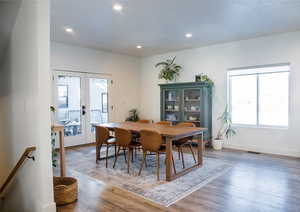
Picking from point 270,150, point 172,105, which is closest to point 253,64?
point 270,150

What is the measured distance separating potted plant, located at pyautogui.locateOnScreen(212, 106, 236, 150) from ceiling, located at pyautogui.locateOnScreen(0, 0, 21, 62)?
188 inches

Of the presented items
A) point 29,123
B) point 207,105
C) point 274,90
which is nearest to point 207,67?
point 207,105

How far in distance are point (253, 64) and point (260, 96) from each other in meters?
0.81

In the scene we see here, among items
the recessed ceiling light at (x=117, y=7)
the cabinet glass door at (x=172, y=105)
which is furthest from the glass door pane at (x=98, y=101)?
the recessed ceiling light at (x=117, y=7)

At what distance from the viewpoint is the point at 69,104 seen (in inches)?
230

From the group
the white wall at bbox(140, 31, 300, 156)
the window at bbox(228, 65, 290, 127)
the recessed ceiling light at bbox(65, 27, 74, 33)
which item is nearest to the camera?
the recessed ceiling light at bbox(65, 27, 74, 33)

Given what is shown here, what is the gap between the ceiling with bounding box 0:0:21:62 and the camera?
274 cm

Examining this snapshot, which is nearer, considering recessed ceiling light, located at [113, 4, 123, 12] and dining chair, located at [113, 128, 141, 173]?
recessed ceiling light, located at [113, 4, 123, 12]

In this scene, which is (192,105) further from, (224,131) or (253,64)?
(253,64)

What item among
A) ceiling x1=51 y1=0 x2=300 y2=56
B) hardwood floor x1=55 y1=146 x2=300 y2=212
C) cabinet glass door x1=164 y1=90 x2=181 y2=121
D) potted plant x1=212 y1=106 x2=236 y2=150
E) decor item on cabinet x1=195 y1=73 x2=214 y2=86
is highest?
ceiling x1=51 y1=0 x2=300 y2=56

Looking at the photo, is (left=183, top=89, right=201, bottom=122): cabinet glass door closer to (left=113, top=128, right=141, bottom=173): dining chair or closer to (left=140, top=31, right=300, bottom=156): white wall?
(left=140, top=31, right=300, bottom=156): white wall

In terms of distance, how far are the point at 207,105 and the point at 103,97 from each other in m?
2.95

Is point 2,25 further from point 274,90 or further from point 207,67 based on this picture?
point 274,90

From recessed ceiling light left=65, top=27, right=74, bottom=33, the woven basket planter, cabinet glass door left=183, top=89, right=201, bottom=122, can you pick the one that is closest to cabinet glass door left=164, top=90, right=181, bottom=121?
cabinet glass door left=183, top=89, right=201, bottom=122
